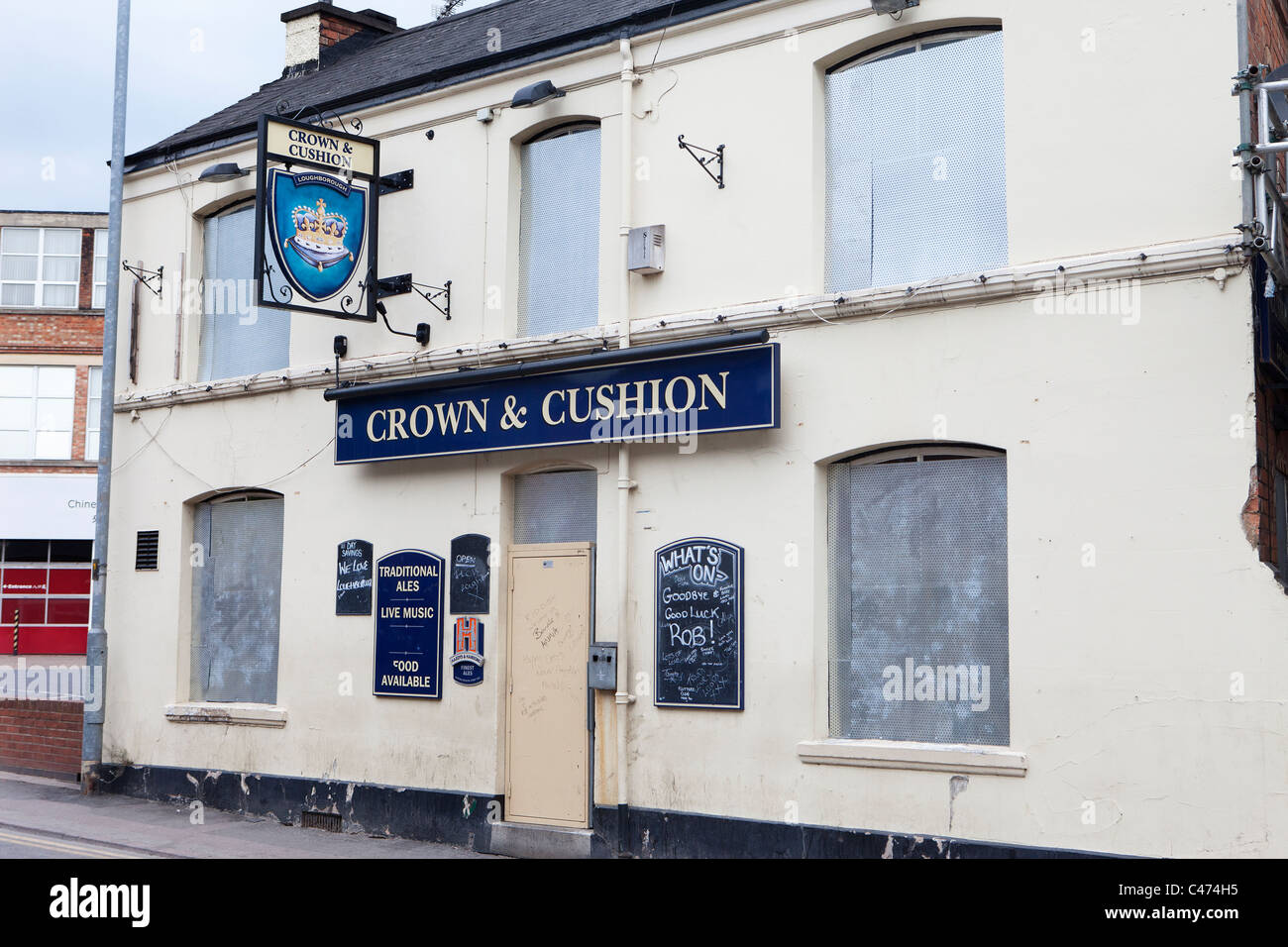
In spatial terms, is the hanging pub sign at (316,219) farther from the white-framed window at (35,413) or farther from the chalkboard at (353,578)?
the white-framed window at (35,413)

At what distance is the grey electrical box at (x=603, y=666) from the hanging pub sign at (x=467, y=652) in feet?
4.08

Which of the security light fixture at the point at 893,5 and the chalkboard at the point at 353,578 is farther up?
the security light fixture at the point at 893,5

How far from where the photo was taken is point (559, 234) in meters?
12.0

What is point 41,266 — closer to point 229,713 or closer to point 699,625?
point 229,713

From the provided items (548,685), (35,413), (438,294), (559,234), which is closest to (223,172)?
(438,294)

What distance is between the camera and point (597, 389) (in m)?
11.0

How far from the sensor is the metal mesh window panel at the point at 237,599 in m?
13.6

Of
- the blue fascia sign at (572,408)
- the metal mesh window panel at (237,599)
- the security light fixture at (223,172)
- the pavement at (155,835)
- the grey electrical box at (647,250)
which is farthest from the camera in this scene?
the security light fixture at (223,172)

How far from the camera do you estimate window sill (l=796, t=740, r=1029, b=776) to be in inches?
353

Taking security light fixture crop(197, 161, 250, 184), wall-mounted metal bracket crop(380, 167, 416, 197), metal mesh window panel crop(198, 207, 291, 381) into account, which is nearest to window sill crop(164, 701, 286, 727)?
metal mesh window panel crop(198, 207, 291, 381)

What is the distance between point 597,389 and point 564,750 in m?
2.94

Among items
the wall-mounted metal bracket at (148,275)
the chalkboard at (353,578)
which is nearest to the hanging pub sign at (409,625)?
the chalkboard at (353,578)

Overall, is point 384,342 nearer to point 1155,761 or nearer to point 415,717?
point 415,717

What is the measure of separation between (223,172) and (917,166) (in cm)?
737
